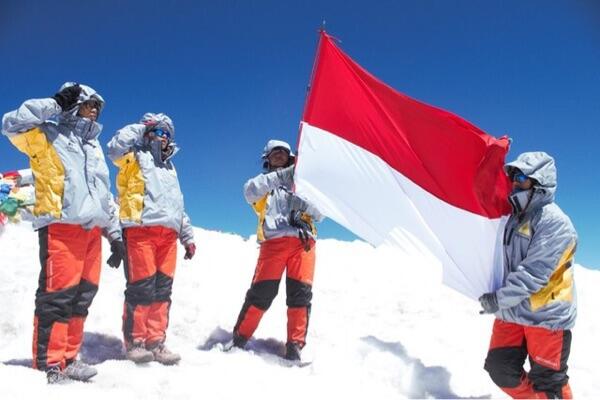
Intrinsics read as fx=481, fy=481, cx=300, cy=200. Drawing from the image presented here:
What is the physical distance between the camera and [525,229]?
392 centimetres

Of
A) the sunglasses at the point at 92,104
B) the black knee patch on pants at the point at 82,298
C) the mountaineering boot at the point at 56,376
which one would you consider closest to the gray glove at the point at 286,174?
the sunglasses at the point at 92,104

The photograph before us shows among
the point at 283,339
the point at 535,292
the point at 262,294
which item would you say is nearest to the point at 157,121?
the point at 262,294

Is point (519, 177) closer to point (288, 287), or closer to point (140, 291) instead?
point (288, 287)

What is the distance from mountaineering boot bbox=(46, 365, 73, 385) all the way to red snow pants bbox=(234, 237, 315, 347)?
6.73ft

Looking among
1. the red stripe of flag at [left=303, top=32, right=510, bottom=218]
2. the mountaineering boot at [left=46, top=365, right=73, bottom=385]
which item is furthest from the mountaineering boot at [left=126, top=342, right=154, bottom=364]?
the red stripe of flag at [left=303, top=32, right=510, bottom=218]

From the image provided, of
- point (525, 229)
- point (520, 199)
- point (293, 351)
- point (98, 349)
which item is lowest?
point (98, 349)

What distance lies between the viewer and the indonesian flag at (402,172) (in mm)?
4234

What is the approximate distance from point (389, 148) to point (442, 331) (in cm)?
326

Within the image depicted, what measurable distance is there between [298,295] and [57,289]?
2.51 m

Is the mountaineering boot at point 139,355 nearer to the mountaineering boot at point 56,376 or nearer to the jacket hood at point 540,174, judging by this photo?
the mountaineering boot at point 56,376

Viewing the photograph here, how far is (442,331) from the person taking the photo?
670 cm

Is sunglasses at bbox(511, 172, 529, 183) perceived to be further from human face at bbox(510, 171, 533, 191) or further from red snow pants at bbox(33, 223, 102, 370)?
red snow pants at bbox(33, 223, 102, 370)

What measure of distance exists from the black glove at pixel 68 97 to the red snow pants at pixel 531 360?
4.09m

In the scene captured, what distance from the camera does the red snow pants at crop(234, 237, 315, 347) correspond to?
17.6ft
